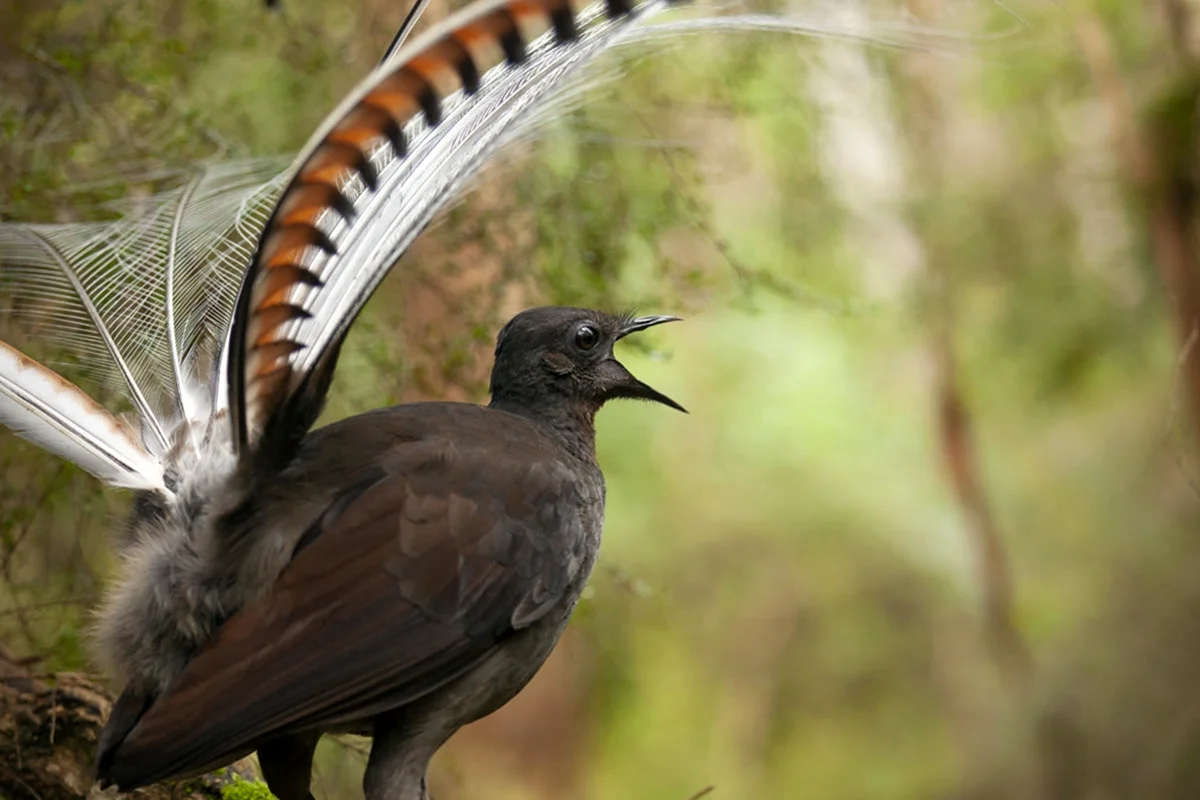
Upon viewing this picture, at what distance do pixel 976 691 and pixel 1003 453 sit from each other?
5.93 ft

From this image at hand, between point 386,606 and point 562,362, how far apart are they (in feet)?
2.99

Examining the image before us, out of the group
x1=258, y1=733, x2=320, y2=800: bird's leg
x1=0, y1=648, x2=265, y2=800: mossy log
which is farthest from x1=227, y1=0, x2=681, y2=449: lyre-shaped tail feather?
x1=0, y1=648, x2=265, y2=800: mossy log

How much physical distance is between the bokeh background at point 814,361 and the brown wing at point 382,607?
2.68ft

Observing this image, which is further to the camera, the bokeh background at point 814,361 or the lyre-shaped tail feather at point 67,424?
the bokeh background at point 814,361

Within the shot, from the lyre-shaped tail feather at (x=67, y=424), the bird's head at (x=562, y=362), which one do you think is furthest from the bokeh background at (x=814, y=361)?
the lyre-shaped tail feather at (x=67, y=424)

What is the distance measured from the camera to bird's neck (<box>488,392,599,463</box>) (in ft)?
11.3

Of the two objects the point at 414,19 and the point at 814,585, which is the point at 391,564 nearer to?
the point at 414,19

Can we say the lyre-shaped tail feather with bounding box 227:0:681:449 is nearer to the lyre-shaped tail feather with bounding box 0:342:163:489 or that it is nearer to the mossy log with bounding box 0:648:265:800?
the lyre-shaped tail feather with bounding box 0:342:163:489

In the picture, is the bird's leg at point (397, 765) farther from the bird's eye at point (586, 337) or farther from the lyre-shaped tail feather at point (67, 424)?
the bird's eye at point (586, 337)

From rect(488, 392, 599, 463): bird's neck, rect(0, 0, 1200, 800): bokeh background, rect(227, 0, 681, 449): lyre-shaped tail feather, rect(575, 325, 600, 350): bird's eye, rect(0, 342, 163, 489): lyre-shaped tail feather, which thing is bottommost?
rect(0, 0, 1200, 800): bokeh background

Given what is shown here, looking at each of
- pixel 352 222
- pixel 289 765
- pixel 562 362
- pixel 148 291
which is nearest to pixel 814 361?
pixel 562 362

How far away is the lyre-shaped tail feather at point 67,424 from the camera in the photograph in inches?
119

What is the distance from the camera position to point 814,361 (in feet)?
35.1

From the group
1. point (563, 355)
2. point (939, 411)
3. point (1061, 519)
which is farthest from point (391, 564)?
point (1061, 519)
